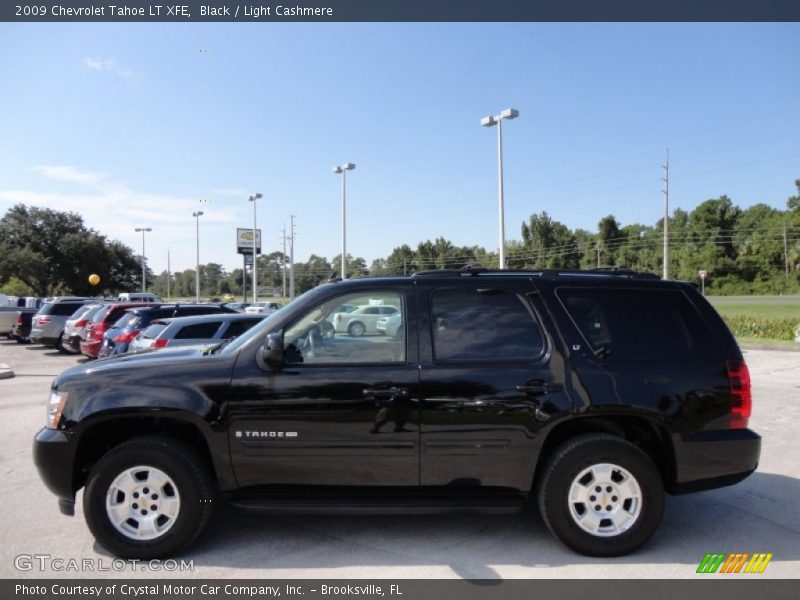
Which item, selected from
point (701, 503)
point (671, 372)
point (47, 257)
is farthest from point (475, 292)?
point (47, 257)

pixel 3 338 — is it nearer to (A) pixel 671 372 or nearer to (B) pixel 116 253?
(A) pixel 671 372

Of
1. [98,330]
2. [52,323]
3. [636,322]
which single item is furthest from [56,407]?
[52,323]

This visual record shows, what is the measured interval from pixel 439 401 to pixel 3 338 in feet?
98.2

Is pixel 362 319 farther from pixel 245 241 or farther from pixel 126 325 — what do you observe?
pixel 245 241

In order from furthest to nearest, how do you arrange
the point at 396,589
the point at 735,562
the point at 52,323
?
the point at 52,323
the point at 735,562
the point at 396,589

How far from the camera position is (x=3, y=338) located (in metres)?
27.8

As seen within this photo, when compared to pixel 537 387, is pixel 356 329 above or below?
above

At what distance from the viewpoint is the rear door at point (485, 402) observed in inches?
160

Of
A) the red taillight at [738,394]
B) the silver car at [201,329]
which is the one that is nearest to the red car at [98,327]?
the silver car at [201,329]

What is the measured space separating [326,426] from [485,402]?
106 cm

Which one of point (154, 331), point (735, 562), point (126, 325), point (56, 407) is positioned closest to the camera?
point (735, 562)

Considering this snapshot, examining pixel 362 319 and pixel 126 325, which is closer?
pixel 362 319

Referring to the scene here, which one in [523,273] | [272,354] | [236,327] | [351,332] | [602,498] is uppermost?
[523,273]

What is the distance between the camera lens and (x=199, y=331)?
36.6 ft
